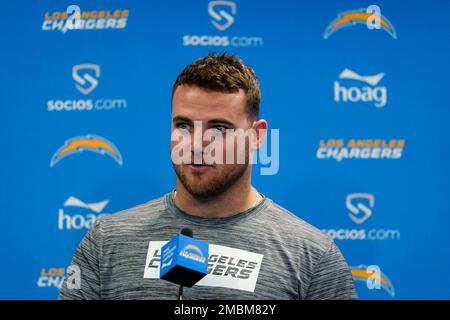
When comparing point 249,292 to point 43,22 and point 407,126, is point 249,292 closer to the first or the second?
point 407,126

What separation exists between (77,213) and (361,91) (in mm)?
1409

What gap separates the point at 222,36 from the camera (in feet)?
8.75

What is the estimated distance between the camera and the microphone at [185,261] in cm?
127

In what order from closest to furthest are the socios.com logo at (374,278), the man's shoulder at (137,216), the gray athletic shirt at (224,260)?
1. the gray athletic shirt at (224,260)
2. the man's shoulder at (137,216)
3. the socios.com logo at (374,278)

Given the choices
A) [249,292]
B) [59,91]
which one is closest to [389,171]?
[249,292]

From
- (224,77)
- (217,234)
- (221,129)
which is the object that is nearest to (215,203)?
(217,234)

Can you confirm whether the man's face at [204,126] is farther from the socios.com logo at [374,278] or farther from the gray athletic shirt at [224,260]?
the socios.com logo at [374,278]

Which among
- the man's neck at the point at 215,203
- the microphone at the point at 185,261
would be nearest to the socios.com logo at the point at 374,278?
the man's neck at the point at 215,203

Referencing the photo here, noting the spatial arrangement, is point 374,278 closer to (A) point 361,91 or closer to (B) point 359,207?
(B) point 359,207

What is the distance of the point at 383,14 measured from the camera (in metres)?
2.67

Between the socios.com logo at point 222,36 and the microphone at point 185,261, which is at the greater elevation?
the socios.com logo at point 222,36

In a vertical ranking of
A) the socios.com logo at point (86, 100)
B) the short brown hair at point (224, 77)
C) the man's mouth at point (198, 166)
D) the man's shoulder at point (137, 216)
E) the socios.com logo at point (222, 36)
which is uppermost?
the socios.com logo at point (222, 36)

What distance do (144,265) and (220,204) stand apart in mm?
289

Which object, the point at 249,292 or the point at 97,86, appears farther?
the point at 97,86
